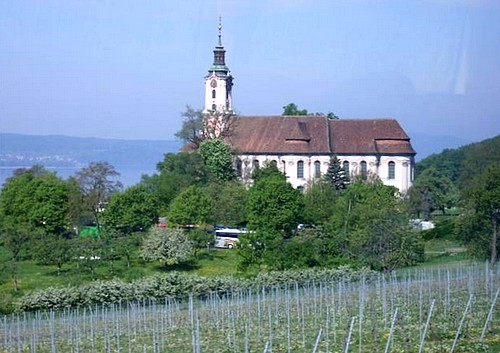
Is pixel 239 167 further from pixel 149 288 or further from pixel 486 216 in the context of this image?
pixel 149 288

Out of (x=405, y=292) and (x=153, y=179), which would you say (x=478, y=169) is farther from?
(x=405, y=292)

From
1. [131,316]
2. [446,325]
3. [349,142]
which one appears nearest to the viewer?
[446,325]

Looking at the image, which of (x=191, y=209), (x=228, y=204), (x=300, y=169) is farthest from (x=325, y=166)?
(x=191, y=209)

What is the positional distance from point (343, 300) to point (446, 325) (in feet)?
19.0

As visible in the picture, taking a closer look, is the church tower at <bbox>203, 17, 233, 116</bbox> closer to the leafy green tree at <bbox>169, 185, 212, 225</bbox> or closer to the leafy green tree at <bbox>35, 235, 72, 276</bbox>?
the leafy green tree at <bbox>169, 185, 212, 225</bbox>

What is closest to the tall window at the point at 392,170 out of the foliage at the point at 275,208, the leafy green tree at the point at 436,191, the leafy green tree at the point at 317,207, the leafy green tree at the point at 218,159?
the leafy green tree at the point at 436,191

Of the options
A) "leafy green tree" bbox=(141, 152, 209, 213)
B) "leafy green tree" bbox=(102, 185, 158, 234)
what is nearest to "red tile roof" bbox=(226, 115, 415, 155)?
"leafy green tree" bbox=(141, 152, 209, 213)

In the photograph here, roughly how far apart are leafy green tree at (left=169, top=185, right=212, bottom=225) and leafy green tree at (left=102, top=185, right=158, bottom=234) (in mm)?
1220

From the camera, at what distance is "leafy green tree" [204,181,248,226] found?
154 ft

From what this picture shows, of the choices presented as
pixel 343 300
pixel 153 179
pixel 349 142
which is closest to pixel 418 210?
pixel 349 142

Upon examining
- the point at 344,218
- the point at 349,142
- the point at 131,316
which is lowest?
the point at 131,316

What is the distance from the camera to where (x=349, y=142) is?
63.8m

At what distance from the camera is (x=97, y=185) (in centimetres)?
4912

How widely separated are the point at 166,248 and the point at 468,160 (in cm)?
4127
